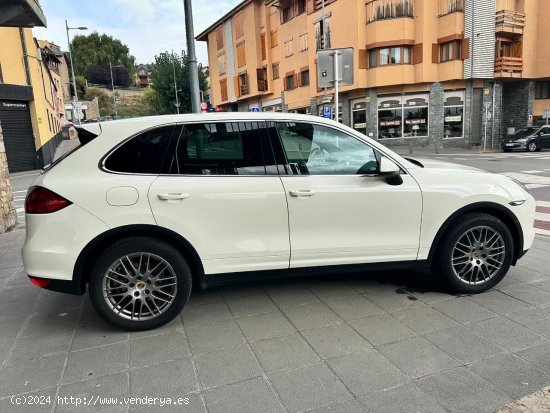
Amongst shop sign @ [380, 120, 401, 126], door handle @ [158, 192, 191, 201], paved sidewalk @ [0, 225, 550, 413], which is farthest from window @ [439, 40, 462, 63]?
door handle @ [158, 192, 191, 201]

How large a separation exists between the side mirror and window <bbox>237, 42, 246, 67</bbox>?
42979 millimetres

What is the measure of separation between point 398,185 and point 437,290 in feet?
3.82

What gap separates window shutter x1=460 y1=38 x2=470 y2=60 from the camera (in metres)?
27.3

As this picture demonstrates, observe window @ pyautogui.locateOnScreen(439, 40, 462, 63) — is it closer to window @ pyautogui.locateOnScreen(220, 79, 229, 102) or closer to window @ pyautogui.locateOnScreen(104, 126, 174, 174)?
window @ pyautogui.locateOnScreen(220, 79, 229, 102)

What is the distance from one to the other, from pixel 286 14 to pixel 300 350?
127ft

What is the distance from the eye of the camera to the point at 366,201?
3641mm

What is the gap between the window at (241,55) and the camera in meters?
43.9

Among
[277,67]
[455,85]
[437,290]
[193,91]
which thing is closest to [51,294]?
[437,290]

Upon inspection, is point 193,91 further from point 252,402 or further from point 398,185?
point 252,402

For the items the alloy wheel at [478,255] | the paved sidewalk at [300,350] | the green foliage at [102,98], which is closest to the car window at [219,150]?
the paved sidewalk at [300,350]

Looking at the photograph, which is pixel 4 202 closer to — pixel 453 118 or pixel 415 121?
pixel 415 121

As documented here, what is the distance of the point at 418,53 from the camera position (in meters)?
27.7

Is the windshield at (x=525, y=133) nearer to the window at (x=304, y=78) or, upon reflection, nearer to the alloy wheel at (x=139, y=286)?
the window at (x=304, y=78)

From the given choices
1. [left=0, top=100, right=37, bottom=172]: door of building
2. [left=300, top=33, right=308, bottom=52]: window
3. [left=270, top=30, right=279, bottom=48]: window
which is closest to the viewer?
[left=0, top=100, right=37, bottom=172]: door of building
